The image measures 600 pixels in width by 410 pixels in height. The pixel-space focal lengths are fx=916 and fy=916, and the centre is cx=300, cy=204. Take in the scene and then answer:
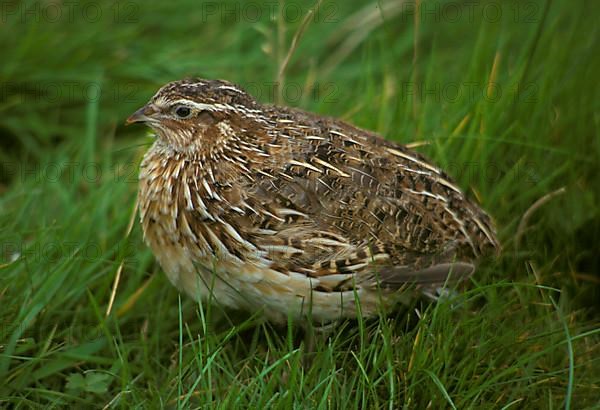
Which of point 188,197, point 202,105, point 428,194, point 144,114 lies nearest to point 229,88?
point 202,105

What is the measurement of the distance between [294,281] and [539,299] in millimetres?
1302

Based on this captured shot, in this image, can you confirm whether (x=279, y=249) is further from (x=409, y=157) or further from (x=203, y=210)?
(x=409, y=157)

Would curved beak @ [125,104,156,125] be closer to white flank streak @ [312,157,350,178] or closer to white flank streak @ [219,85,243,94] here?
white flank streak @ [219,85,243,94]

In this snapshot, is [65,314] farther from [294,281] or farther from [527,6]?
[527,6]

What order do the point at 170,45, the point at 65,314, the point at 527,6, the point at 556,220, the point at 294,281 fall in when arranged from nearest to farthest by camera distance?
the point at 294,281 → the point at 65,314 → the point at 556,220 → the point at 170,45 → the point at 527,6

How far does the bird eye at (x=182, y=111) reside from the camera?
4.27 meters

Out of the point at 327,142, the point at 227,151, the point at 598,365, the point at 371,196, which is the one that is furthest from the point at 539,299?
the point at 227,151

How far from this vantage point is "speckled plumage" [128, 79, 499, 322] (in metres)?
4.12

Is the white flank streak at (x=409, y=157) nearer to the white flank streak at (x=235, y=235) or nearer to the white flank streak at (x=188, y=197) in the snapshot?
the white flank streak at (x=235, y=235)

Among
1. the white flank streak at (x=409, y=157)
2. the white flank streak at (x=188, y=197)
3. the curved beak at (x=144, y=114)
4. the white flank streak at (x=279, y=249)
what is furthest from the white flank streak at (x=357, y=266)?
the curved beak at (x=144, y=114)

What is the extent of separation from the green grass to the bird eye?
2.13 ft

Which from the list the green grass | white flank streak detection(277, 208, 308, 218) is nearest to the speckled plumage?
white flank streak detection(277, 208, 308, 218)

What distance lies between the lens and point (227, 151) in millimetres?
4297

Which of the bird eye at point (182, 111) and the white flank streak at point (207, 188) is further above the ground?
the bird eye at point (182, 111)
